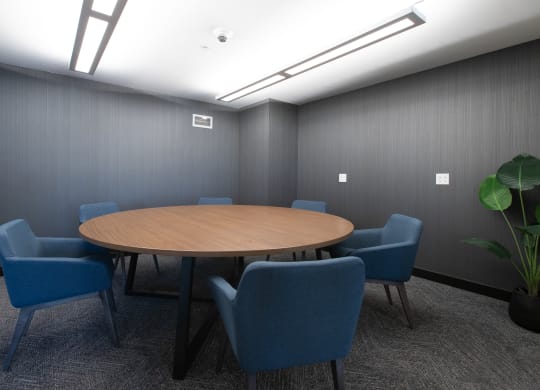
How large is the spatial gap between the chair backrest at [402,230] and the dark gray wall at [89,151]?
344cm

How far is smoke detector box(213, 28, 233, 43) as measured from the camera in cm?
242

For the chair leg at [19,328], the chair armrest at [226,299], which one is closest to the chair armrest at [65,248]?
the chair leg at [19,328]

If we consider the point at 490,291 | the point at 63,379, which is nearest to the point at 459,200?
the point at 490,291

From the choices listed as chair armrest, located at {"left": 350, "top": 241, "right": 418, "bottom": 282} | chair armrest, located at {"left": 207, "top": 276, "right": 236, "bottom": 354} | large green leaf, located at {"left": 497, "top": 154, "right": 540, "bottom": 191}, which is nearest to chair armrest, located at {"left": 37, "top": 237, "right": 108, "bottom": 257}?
chair armrest, located at {"left": 207, "top": 276, "right": 236, "bottom": 354}

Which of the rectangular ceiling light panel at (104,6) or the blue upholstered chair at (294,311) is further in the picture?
the rectangular ceiling light panel at (104,6)

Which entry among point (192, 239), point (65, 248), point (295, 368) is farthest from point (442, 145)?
point (65, 248)

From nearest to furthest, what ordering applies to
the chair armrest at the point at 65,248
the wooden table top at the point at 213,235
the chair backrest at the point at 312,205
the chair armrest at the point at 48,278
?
the wooden table top at the point at 213,235
the chair armrest at the point at 48,278
the chair armrest at the point at 65,248
the chair backrest at the point at 312,205

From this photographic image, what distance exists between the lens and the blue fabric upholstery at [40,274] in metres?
1.48

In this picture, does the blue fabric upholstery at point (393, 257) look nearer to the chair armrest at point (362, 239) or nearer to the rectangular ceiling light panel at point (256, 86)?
the chair armrest at point (362, 239)

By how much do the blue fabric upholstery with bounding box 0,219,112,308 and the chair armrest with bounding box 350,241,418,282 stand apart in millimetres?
1712

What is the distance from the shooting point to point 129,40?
2617 millimetres

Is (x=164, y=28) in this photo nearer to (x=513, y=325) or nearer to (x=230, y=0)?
(x=230, y=0)

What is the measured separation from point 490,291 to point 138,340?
10.9ft

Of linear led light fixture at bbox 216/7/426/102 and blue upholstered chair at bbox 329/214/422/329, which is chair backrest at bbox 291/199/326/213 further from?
linear led light fixture at bbox 216/7/426/102
